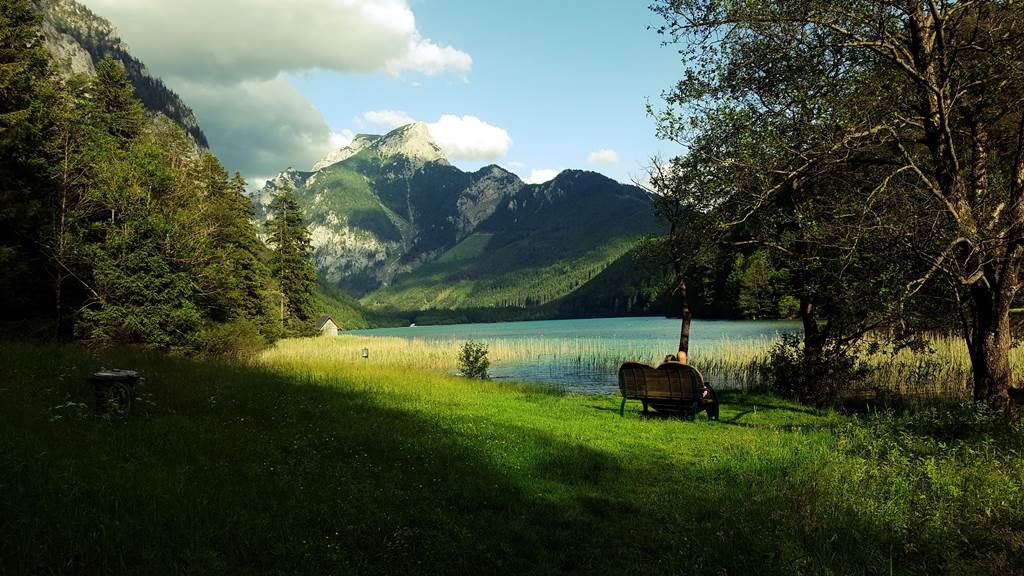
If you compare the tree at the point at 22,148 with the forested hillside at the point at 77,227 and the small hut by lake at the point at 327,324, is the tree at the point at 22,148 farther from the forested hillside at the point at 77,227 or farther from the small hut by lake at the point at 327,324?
the small hut by lake at the point at 327,324

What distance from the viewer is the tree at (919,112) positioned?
8.73 metres

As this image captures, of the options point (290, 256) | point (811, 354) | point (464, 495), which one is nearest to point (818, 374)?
point (811, 354)

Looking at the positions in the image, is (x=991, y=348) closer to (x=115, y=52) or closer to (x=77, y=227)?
(x=77, y=227)

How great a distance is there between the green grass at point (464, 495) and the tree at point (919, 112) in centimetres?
292

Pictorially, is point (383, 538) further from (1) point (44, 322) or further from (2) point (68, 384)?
(1) point (44, 322)

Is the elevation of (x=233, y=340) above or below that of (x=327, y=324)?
above

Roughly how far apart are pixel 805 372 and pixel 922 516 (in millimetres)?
11676

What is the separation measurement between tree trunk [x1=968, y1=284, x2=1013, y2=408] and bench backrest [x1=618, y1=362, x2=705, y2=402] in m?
5.13

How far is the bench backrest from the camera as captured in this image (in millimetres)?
12305

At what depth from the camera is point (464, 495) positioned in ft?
21.4

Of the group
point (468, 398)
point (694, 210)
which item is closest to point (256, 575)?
point (468, 398)

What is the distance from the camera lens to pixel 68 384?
9820 millimetres

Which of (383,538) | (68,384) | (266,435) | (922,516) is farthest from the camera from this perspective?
(68,384)

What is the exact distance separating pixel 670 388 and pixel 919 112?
25.6 feet
